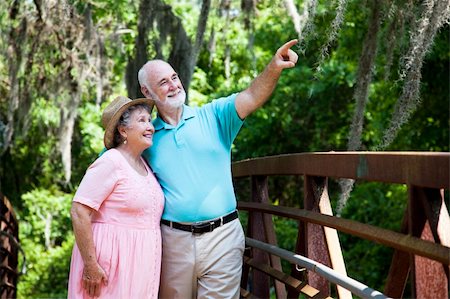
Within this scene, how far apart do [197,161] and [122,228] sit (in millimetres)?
364

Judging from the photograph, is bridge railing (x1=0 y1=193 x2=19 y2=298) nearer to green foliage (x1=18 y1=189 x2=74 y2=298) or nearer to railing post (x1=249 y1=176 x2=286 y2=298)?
railing post (x1=249 y1=176 x2=286 y2=298)

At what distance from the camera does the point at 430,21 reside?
3773 millimetres

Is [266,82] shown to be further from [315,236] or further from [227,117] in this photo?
[315,236]

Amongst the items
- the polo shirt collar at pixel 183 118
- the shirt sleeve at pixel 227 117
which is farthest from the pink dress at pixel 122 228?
the shirt sleeve at pixel 227 117

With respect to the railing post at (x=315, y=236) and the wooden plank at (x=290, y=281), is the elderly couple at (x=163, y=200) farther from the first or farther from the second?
the railing post at (x=315, y=236)

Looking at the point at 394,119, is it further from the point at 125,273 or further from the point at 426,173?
the point at 426,173

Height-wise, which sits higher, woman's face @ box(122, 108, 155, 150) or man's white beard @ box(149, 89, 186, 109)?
man's white beard @ box(149, 89, 186, 109)

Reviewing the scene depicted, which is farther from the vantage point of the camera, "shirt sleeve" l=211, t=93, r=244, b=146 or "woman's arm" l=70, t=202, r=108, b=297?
"shirt sleeve" l=211, t=93, r=244, b=146

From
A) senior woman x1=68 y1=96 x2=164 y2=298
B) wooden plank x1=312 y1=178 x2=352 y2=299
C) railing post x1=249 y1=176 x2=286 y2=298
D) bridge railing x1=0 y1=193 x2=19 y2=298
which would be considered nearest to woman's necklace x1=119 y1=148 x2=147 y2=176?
senior woman x1=68 y1=96 x2=164 y2=298

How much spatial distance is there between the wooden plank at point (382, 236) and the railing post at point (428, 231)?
0.03 m

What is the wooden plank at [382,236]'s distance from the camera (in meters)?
1.98

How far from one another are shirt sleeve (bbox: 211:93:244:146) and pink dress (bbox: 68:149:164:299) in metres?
0.36

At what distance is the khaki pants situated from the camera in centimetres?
335

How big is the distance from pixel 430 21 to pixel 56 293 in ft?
39.6
